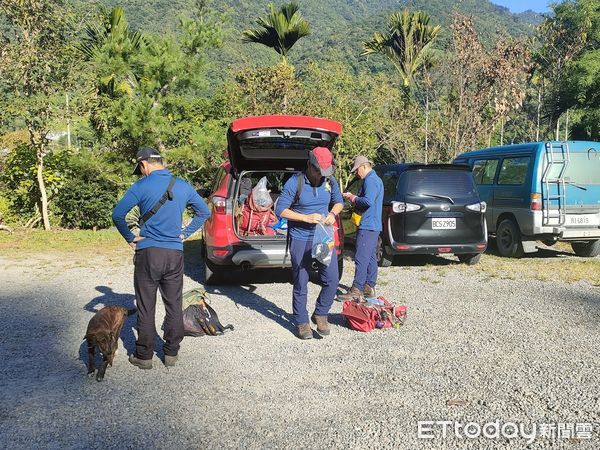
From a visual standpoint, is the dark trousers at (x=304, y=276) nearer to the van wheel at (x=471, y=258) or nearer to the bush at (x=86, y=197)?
the van wheel at (x=471, y=258)

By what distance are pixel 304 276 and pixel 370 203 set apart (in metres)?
1.55

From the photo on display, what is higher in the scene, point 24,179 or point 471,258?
point 24,179

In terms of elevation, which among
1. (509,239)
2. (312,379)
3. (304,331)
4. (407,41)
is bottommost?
(312,379)

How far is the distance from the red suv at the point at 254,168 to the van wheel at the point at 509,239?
3986 mm

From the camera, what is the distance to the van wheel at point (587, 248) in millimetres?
9688

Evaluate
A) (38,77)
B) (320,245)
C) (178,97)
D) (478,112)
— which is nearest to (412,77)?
(478,112)

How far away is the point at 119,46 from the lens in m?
12.3

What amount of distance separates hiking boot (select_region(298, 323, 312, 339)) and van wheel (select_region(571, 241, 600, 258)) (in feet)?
22.4

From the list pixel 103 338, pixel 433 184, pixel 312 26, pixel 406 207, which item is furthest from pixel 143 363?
pixel 312 26

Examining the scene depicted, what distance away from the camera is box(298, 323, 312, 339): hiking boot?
16.7 ft

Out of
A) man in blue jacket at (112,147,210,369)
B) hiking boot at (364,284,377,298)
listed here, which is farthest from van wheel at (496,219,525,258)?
man in blue jacket at (112,147,210,369)

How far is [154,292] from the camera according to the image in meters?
4.36

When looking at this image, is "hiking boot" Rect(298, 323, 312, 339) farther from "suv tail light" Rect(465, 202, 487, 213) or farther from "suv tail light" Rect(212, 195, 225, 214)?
"suv tail light" Rect(465, 202, 487, 213)

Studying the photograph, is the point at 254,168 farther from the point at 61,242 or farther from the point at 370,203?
the point at 61,242
